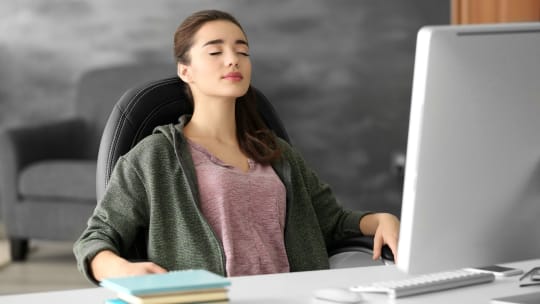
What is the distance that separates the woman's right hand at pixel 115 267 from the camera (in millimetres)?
1749

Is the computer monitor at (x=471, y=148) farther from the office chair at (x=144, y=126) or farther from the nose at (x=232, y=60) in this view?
the nose at (x=232, y=60)

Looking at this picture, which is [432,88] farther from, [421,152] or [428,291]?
[428,291]

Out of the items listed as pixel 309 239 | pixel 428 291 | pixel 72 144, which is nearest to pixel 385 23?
pixel 72 144

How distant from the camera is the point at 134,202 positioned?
6.73 feet

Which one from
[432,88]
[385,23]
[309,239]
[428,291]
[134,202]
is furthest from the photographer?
[385,23]

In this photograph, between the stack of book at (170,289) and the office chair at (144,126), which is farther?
the office chair at (144,126)

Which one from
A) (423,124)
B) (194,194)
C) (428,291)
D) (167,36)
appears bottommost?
(428,291)

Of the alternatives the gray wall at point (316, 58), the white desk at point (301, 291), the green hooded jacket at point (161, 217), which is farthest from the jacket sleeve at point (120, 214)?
the gray wall at point (316, 58)

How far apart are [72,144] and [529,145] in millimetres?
4004

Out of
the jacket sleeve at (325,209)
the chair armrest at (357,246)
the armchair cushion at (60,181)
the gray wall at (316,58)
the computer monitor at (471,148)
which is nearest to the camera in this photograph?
the computer monitor at (471,148)

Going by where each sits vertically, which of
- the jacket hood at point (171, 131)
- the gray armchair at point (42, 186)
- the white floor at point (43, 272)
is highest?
the jacket hood at point (171, 131)

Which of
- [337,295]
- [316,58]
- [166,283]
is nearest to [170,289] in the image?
[166,283]

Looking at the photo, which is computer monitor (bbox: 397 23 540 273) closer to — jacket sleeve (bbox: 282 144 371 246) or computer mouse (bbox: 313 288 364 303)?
computer mouse (bbox: 313 288 364 303)

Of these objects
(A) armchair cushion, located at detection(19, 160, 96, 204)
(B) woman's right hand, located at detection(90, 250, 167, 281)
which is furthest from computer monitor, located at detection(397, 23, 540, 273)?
(A) armchair cushion, located at detection(19, 160, 96, 204)
